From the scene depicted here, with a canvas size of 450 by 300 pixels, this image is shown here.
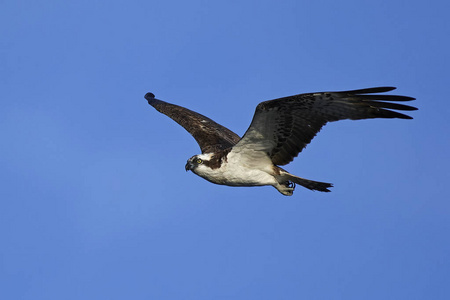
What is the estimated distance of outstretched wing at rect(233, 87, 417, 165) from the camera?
38.0ft

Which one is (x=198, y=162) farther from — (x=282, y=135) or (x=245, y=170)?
(x=282, y=135)

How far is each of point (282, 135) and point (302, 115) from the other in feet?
2.17

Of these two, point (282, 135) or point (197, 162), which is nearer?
point (282, 135)

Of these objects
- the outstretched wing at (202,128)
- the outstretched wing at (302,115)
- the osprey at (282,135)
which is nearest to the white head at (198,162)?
the osprey at (282,135)

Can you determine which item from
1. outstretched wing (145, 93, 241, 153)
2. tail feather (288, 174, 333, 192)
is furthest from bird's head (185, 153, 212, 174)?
tail feather (288, 174, 333, 192)

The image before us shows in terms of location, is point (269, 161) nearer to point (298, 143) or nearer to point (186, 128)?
point (298, 143)

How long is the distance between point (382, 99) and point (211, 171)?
3556mm

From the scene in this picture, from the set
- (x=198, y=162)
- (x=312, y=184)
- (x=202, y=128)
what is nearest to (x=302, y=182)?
(x=312, y=184)

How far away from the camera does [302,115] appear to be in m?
12.0

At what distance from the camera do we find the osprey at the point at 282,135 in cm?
1162

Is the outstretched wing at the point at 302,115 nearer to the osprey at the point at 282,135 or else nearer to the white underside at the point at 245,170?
the osprey at the point at 282,135

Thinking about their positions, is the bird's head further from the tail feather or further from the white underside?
the tail feather

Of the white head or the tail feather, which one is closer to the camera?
the tail feather

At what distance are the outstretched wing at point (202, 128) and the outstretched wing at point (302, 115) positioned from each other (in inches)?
93.2
